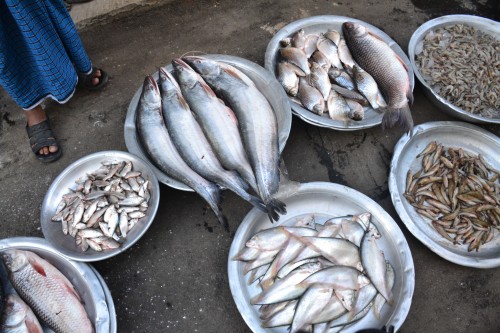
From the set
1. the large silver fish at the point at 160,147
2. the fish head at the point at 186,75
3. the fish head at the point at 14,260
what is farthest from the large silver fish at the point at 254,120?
the fish head at the point at 14,260

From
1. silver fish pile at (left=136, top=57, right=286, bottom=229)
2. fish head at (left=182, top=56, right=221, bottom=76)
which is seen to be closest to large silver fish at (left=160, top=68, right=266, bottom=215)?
silver fish pile at (left=136, top=57, right=286, bottom=229)

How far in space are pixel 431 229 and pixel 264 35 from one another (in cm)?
266

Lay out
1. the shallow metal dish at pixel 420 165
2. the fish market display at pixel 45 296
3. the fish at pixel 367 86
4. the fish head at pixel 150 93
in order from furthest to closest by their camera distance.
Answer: the fish at pixel 367 86
the fish head at pixel 150 93
the shallow metal dish at pixel 420 165
the fish market display at pixel 45 296

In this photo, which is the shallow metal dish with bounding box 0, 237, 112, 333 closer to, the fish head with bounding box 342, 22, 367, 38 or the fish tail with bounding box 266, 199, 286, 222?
the fish tail with bounding box 266, 199, 286, 222

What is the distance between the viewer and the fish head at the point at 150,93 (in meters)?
2.85

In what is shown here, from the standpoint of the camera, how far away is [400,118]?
10.00 feet

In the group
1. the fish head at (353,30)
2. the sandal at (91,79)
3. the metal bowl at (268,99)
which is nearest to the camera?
the metal bowl at (268,99)

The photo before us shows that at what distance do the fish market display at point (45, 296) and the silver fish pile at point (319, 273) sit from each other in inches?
41.2

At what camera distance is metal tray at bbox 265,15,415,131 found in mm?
3099

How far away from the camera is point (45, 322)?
2.29 metres

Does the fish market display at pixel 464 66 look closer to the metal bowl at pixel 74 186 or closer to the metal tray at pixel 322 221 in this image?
the metal tray at pixel 322 221

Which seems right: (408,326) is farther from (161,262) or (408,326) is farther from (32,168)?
(32,168)

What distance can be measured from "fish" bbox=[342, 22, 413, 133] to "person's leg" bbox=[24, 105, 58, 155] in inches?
112

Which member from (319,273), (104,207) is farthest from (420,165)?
(104,207)
